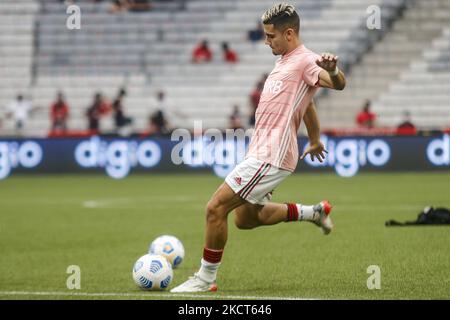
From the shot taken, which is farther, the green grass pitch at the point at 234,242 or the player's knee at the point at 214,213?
the green grass pitch at the point at 234,242

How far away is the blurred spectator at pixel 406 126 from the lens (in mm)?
25875

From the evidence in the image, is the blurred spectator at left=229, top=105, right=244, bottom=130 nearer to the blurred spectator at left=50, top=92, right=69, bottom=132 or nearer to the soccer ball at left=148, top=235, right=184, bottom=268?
the blurred spectator at left=50, top=92, right=69, bottom=132

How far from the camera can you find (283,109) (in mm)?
9086

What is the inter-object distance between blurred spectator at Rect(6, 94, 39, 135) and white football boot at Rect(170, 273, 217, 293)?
23749mm

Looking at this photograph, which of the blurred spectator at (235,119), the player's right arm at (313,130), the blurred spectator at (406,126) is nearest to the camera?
the player's right arm at (313,130)

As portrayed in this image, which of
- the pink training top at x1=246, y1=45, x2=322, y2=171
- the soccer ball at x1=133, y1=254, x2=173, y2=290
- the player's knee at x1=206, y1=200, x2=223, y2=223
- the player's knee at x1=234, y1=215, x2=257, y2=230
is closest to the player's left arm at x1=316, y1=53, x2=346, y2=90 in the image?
the pink training top at x1=246, y1=45, x2=322, y2=171

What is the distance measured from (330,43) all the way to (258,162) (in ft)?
79.7

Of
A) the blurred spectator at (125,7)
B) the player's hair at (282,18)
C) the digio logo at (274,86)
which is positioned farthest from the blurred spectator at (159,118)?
the player's hair at (282,18)

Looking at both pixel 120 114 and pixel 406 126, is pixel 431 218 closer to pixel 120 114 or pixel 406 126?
pixel 406 126

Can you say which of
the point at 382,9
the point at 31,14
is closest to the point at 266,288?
the point at 382,9

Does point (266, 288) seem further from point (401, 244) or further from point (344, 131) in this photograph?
point (344, 131)

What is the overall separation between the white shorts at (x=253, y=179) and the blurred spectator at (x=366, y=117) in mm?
19832

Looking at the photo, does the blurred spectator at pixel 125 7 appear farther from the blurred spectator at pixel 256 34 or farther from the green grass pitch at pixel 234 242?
the green grass pitch at pixel 234 242

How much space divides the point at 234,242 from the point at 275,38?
5059 millimetres
